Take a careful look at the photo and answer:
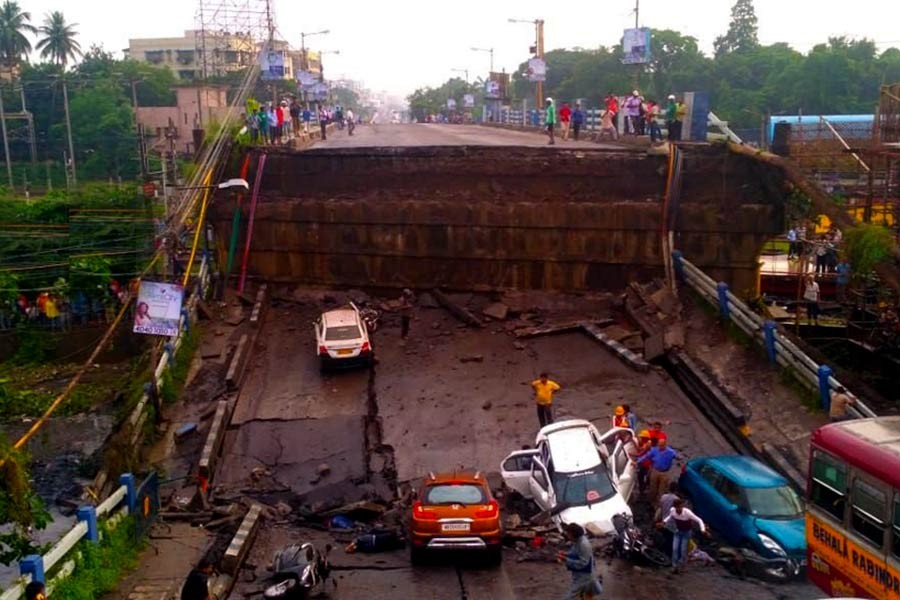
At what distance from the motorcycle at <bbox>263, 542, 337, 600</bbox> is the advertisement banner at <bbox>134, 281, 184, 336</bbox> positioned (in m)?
7.62

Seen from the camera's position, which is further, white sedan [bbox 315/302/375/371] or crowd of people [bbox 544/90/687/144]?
crowd of people [bbox 544/90/687/144]

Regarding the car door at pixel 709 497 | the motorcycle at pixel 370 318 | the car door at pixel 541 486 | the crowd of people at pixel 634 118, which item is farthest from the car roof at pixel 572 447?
the crowd of people at pixel 634 118

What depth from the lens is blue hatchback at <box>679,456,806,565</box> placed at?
14.3 metres

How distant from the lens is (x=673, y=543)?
47.6 ft

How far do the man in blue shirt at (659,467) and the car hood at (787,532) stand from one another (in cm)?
258

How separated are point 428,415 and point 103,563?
9964 mm

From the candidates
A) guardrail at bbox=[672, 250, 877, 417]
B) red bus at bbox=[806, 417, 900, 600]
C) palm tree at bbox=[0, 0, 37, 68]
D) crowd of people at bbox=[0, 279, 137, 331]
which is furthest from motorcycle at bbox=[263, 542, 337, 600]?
palm tree at bbox=[0, 0, 37, 68]

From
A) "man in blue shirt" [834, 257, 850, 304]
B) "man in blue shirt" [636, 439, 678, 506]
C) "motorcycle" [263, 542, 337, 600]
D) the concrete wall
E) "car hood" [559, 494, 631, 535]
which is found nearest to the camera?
"motorcycle" [263, 542, 337, 600]

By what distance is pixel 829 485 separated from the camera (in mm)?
11547

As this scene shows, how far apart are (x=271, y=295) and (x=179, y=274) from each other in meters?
3.92

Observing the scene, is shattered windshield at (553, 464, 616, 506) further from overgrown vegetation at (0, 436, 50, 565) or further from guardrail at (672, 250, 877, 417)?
overgrown vegetation at (0, 436, 50, 565)

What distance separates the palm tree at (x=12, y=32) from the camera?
95312 mm

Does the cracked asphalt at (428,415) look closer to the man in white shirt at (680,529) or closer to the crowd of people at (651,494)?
the man in white shirt at (680,529)

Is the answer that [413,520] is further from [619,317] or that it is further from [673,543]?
[619,317]
